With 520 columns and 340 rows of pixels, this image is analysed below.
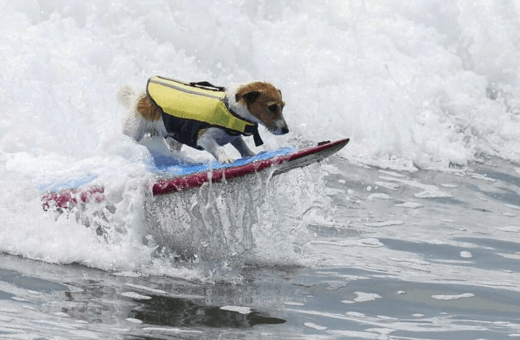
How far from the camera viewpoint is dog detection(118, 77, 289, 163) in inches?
224

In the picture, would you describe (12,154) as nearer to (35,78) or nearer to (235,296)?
(35,78)

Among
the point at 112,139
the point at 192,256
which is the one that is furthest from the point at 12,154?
the point at 192,256

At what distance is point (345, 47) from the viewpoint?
1271cm

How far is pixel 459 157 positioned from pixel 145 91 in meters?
5.74

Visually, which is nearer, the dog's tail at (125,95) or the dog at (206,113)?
the dog at (206,113)

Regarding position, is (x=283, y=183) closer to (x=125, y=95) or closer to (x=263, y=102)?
(x=263, y=102)

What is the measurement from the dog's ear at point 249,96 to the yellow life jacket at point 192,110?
5.3 inches

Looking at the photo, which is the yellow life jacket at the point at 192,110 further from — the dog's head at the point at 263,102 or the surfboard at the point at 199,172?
the surfboard at the point at 199,172

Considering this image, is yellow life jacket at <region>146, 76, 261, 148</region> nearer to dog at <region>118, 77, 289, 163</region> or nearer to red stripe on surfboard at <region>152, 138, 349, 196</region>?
dog at <region>118, 77, 289, 163</region>

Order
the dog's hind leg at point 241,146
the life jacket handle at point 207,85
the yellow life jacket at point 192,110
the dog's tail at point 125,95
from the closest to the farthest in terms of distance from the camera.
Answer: the yellow life jacket at point 192,110 → the life jacket handle at point 207,85 → the dog's hind leg at point 241,146 → the dog's tail at point 125,95

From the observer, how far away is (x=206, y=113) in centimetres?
583

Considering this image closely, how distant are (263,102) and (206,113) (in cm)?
42

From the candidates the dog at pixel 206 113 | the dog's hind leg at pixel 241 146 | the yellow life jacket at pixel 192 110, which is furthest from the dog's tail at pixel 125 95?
the dog's hind leg at pixel 241 146

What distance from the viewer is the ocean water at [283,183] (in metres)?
4.76
